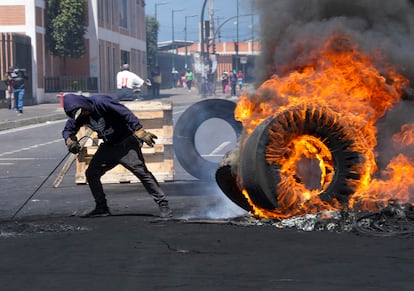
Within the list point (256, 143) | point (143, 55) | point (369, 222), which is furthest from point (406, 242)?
point (143, 55)

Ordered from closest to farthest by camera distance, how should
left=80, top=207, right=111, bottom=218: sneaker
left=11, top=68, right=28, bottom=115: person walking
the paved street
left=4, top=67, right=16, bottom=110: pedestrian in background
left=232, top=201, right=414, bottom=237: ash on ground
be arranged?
the paved street → left=232, top=201, right=414, bottom=237: ash on ground → left=80, top=207, right=111, bottom=218: sneaker → left=11, top=68, right=28, bottom=115: person walking → left=4, top=67, right=16, bottom=110: pedestrian in background

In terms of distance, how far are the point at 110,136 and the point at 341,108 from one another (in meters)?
2.43

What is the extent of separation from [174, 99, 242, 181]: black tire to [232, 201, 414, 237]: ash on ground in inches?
187

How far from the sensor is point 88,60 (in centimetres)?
5431

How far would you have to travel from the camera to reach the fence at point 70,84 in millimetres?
49469

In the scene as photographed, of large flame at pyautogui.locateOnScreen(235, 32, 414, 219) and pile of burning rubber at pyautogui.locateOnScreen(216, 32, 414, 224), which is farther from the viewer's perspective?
large flame at pyautogui.locateOnScreen(235, 32, 414, 219)

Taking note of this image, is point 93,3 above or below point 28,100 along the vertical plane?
above

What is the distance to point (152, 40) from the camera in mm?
88688

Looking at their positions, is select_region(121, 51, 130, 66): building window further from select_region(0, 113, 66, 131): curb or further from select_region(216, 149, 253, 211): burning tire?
select_region(216, 149, 253, 211): burning tire

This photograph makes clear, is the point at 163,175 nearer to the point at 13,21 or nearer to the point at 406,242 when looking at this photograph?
the point at 406,242

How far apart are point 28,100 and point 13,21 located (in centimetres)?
455

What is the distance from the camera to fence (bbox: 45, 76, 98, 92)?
49469mm

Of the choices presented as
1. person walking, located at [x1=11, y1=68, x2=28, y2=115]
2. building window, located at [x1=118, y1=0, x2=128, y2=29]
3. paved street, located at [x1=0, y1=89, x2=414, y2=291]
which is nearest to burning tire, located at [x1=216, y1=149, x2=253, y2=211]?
paved street, located at [x1=0, y1=89, x2=414, y2=291]

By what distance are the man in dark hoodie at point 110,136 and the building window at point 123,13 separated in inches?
2208
